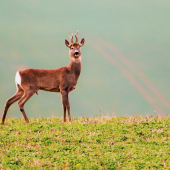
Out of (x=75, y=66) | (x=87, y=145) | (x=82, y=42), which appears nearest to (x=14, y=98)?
(x=75, y=66)

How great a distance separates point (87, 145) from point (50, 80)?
14.8ft

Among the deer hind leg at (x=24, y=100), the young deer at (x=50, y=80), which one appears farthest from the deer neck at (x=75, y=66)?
the deer hind leg at (x=24, y=100)

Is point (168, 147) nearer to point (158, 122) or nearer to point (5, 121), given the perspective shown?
point (158, 122)

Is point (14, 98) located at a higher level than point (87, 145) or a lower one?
higher

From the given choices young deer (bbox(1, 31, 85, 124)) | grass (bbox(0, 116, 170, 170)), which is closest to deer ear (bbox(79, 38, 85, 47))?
young deer (bbox(1, 31, 85, 124))

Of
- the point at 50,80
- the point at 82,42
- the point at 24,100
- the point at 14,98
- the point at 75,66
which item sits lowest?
the point at 24,100

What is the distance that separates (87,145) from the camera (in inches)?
388

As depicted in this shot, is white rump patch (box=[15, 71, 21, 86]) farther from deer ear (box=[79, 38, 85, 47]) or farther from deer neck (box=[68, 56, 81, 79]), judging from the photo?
deer ear (box=[79, 38, 85, 47])

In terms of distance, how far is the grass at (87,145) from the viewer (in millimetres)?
8508

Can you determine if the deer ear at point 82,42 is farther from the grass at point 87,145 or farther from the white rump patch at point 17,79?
the grass at point 87,145

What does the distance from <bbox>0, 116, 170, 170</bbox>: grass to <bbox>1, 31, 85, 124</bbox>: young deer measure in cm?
137

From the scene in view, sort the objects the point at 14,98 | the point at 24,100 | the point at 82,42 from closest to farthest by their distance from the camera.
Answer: the point at 24,100, the point at 14,98, the point at 82,42

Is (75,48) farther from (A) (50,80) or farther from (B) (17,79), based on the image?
(B) (17,79)

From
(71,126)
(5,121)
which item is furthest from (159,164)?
(5,121)
